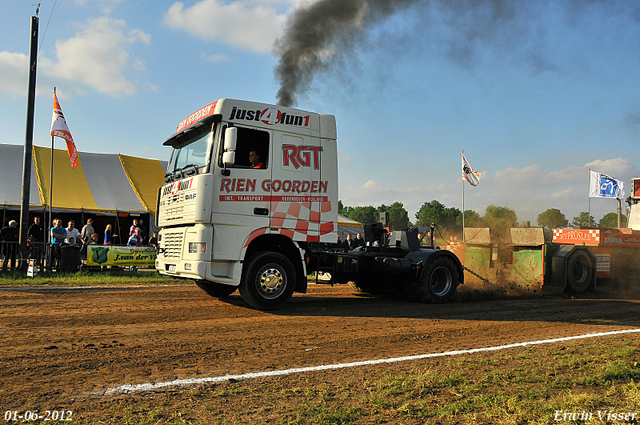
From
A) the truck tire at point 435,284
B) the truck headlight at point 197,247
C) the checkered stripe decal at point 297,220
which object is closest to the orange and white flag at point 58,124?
the truck headlight at point 197,247

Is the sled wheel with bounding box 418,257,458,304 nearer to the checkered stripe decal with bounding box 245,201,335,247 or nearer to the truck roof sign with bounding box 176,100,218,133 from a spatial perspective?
the checkered stripe decal with bounding box 245,201,335,247

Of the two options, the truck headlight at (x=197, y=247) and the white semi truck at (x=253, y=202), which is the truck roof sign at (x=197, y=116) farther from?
the truck headlight at (x=197, y=247)

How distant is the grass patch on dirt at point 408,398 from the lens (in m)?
3.38

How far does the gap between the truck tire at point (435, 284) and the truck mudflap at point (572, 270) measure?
12.4 feet

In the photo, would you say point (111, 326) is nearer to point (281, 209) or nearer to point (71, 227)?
point (281, 209)

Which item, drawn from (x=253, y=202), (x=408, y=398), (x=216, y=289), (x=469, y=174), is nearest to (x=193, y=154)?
(x=253, y=202)

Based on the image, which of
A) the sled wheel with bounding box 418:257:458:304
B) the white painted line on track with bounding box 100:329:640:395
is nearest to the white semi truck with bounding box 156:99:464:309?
the sled wheel with bounding box 418:257:458:304

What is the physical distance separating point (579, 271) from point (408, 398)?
1081cm

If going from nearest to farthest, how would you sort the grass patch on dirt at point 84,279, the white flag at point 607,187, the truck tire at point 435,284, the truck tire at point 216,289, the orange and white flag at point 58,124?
the truck tire at point 216,289 < the truck tire at point 435,284 < the grass patch on dirt at point 84,279 < the orange and white flag at point 58,124 < the white flag at point 607,187

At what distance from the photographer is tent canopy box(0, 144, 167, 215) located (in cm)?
1968

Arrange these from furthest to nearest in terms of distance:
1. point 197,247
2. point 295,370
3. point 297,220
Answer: point 297,220
point 197,247
point 295,370

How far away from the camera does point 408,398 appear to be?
381cm

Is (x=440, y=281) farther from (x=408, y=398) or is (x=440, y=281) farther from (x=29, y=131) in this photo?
(x=29, y=131)

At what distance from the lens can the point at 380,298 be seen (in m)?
10.4
